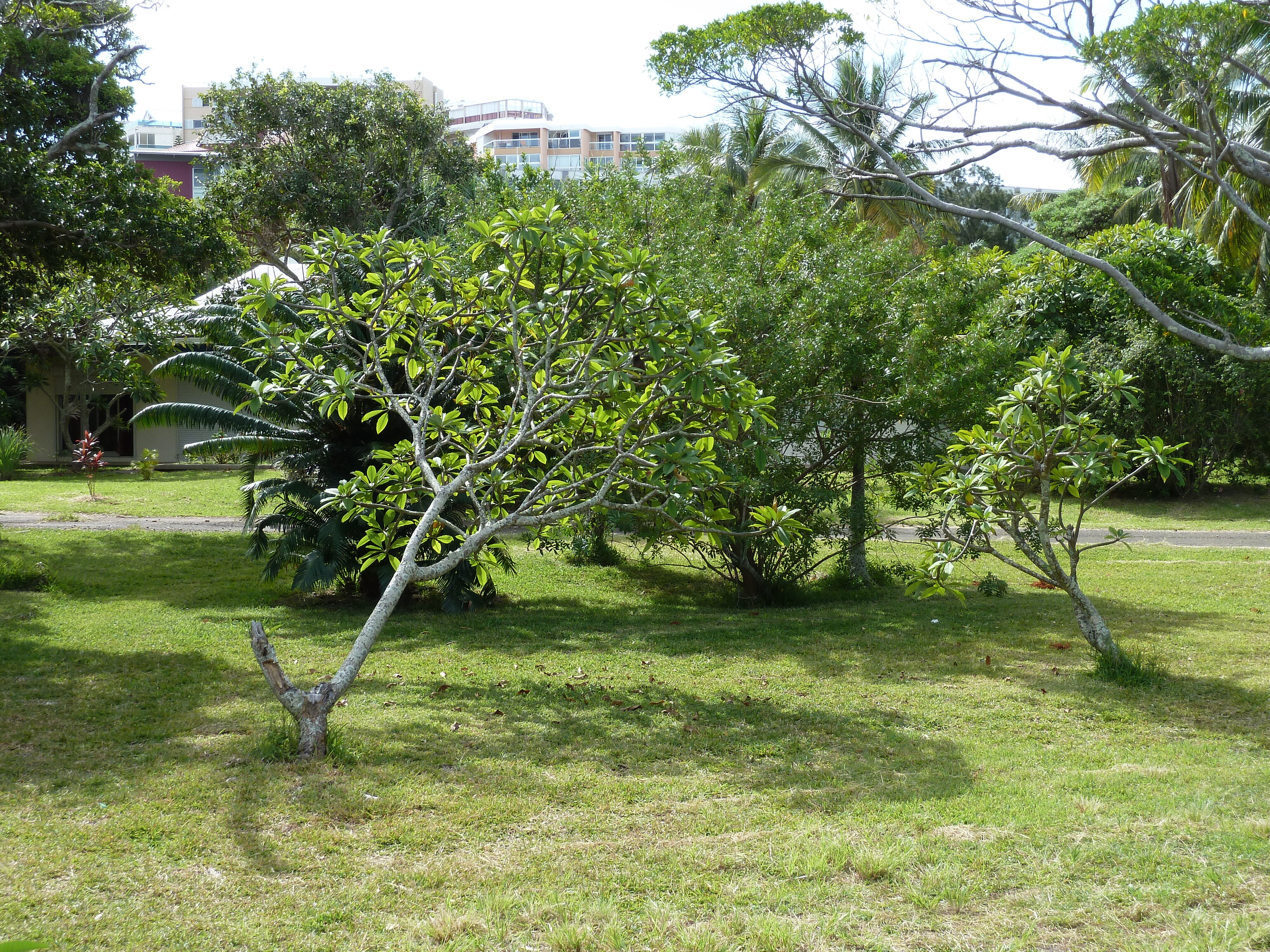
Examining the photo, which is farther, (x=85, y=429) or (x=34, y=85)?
(x=85, y=429)

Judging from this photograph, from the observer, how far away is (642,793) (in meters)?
5.58

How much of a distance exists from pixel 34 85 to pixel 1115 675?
12.9m

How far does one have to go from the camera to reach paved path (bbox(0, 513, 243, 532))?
17.3 metres

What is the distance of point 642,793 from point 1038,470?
4495 millimetres

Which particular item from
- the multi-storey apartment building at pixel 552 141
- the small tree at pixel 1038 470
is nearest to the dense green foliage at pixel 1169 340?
the small tree at pixel 1038 470

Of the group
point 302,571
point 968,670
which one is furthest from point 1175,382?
point 302,571

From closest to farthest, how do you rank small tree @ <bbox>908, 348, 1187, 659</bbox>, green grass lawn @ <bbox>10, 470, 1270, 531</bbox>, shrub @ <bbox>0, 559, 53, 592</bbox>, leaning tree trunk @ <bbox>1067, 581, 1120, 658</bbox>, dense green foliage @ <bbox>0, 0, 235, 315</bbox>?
small tree @ <bbox>908, 348, 1187, 659</bbox>, leaning tree trunk @ <bbox>1067, 581, 1120, 658</bbox>, dense green foliage @ <bbox>0, 0, 235, 315</bbox>, shrub @ <bbox>0, 559, 53, 592</bbox>, green grass lawn @ <bbox>10, 470, 1270, 531</bbox>

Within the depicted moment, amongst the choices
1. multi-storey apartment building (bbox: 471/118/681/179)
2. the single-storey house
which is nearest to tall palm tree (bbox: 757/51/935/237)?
the single-storey house

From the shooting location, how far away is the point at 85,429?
27.1 meters

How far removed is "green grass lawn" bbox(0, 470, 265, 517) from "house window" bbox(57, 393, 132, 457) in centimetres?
267

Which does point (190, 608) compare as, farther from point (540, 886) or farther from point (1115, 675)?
point (1115, 675)

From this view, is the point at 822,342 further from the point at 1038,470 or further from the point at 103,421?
the point at 103,421

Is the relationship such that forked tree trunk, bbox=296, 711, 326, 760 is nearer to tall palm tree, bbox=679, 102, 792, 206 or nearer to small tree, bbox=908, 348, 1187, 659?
small tree, bbox=908, 348, 1187, 659

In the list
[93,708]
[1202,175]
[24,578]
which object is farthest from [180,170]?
[1202,175]
